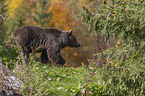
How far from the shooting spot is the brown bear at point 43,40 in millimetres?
7160

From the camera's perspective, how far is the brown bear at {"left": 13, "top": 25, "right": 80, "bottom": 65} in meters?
7.16

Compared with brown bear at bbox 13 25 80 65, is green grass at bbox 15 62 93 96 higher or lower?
lower

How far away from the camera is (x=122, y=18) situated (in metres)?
5.04

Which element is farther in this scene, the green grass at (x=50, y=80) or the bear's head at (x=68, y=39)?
the bear's head at (x=68, y=39)

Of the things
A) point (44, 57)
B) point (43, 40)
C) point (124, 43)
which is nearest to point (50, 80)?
point (43, 40)

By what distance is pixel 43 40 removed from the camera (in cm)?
738

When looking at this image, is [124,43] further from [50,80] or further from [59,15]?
[59,15]

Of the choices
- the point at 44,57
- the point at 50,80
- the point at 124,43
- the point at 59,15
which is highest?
the point at 59,15

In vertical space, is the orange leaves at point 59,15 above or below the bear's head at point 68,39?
above

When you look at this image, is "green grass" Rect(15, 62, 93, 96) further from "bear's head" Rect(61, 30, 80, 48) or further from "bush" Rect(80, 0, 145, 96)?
"bear's head" Rect(61, 30, 80, 48)

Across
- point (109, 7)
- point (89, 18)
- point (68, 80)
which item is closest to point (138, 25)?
point (109, 7)

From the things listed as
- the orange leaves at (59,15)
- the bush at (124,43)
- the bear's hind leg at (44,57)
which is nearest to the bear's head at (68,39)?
the bear's hind leg at (44,57)

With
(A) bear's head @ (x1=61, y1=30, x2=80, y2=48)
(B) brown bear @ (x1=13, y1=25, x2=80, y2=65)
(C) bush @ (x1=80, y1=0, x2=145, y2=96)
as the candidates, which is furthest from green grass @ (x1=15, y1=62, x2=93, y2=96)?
(A) bear's head @ (x1=61, y1=30, x2=80, y2=48)

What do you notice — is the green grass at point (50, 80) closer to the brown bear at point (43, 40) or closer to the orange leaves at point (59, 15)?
the brown bear at point (43, 40)
